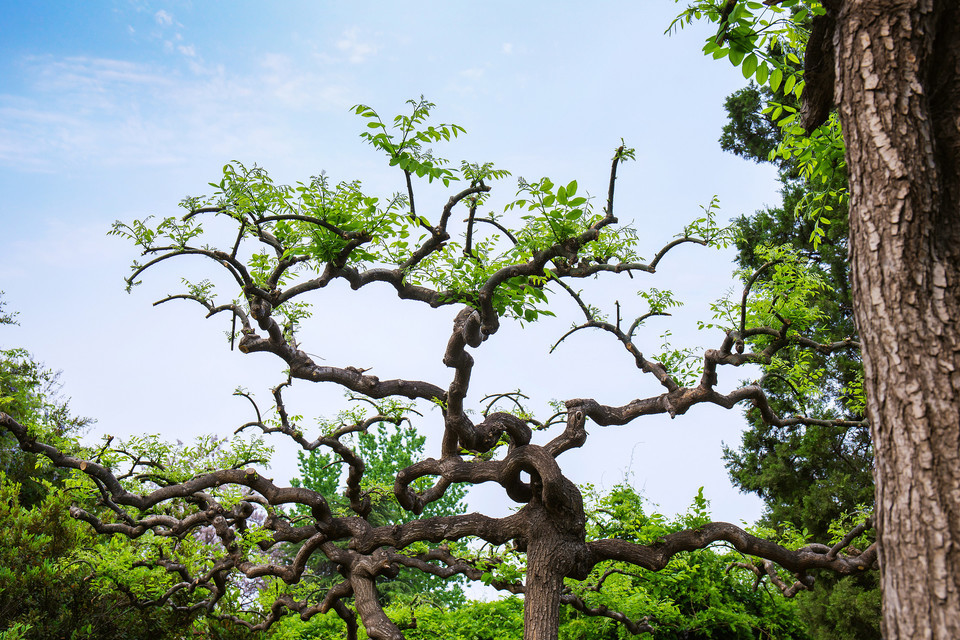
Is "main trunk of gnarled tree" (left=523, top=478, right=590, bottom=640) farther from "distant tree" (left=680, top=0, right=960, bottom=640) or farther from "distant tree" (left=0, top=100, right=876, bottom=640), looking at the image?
"distant tree" (left=680, top=0, right=960, bottom=640)

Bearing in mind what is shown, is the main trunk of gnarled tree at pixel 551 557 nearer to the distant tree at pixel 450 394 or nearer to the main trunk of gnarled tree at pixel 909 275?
the distant tree at pixel 450 394

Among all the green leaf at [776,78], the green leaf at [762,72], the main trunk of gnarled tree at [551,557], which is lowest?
the main trunk of gnarled tree at [551,557]

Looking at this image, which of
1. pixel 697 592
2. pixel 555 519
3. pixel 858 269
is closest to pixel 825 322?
pixel 697 592

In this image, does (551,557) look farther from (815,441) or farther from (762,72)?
(815,441)

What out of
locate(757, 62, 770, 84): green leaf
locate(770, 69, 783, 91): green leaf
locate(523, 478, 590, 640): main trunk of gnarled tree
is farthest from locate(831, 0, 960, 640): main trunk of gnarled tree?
locate(523, 478, 590, 640): main trunk of gnarled tree

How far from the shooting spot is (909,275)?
8.18ft

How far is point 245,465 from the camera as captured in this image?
22.6 ft

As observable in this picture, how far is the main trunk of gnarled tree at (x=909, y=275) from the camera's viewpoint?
88.9 inches

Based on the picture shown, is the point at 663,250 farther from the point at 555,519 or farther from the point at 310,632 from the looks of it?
the point at 310,632

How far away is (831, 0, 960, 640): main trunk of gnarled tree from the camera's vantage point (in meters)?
2.26

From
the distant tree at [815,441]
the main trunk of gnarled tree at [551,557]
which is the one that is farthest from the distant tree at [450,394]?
the distant tree at [815,441]

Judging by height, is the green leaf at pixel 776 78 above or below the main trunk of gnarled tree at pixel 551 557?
above

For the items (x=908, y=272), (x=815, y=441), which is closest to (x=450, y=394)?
(x=908, y=272)

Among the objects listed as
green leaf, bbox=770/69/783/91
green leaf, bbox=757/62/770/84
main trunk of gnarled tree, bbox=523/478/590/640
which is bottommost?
main trunk of gnarled tree, bbox=523/478/590/640
